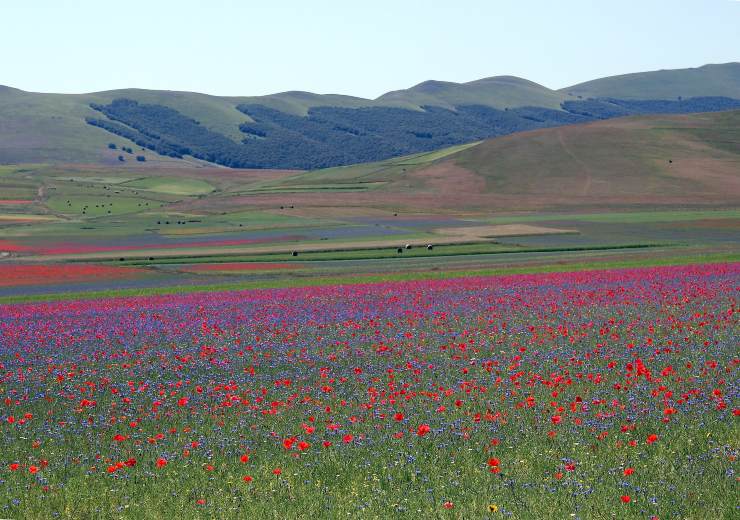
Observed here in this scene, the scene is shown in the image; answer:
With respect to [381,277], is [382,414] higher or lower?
higher

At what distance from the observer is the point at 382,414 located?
13.9 meters

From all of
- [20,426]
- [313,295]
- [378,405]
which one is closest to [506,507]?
[378,405]

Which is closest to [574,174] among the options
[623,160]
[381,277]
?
[623,160]

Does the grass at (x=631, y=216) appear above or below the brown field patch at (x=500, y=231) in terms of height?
below

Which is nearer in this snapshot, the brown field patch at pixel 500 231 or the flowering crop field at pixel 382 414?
the flowering crop field at pixel 382 414

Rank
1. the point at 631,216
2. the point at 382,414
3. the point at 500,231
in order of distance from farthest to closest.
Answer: the point at 631,216
the point at 500,231
the point at 382,414

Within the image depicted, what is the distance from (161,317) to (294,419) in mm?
13066

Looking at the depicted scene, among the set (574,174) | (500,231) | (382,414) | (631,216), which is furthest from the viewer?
(574,174)

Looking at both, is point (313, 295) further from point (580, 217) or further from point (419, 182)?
point (419, 182)

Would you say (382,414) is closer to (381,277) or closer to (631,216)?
(381,277)

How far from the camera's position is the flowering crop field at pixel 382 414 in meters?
10.3

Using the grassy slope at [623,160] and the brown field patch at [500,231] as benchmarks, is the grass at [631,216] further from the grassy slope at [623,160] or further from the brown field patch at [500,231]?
the grassy slope at [623,160]

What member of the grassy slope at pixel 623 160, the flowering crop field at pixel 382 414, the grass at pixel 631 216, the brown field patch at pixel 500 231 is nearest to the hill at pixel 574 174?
the grassy slope at pixel 623 160

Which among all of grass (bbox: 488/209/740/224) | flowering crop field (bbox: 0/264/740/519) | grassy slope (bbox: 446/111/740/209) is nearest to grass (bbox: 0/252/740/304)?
flowering crop field (bbox: 0/264/740/519)
